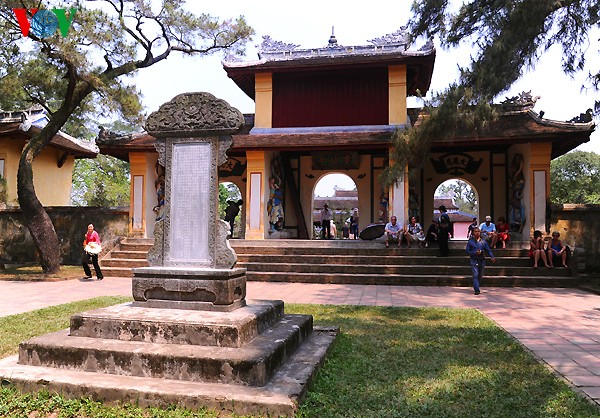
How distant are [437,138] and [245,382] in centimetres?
978

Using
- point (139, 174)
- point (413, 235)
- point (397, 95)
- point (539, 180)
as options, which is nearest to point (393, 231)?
point (413, 235)

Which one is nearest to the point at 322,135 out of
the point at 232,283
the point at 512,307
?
the point at 512,307

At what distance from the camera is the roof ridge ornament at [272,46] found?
15.9 m

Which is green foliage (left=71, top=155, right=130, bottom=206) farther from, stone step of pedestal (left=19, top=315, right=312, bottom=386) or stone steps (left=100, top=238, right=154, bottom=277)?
stone step of pedestal (left=19, top=315, right=312, bottom=386)

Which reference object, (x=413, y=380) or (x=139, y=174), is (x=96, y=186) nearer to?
(x=139, y=174)

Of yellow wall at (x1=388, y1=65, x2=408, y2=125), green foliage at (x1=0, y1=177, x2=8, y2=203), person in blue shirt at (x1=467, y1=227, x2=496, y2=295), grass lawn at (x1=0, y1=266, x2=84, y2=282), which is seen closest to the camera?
person in blue shirt at (x1=467, y1=227, x2=496, y2=295)

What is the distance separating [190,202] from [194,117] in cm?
88

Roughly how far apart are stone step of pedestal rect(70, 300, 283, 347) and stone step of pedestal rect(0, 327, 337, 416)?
0.44m

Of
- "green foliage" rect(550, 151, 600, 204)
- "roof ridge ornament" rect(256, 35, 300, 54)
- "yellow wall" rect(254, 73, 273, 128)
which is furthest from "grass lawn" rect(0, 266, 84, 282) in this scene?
"green foliage" rect(550, 151, 600, 204)

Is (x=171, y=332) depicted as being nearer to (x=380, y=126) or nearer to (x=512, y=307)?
(x=512, y=307)

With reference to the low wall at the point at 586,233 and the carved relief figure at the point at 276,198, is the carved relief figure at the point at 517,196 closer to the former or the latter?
the low wall at the point at 586,233

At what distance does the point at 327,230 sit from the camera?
19.1 meters

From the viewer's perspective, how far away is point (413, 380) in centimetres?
375

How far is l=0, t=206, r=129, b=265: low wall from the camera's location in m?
15.0
